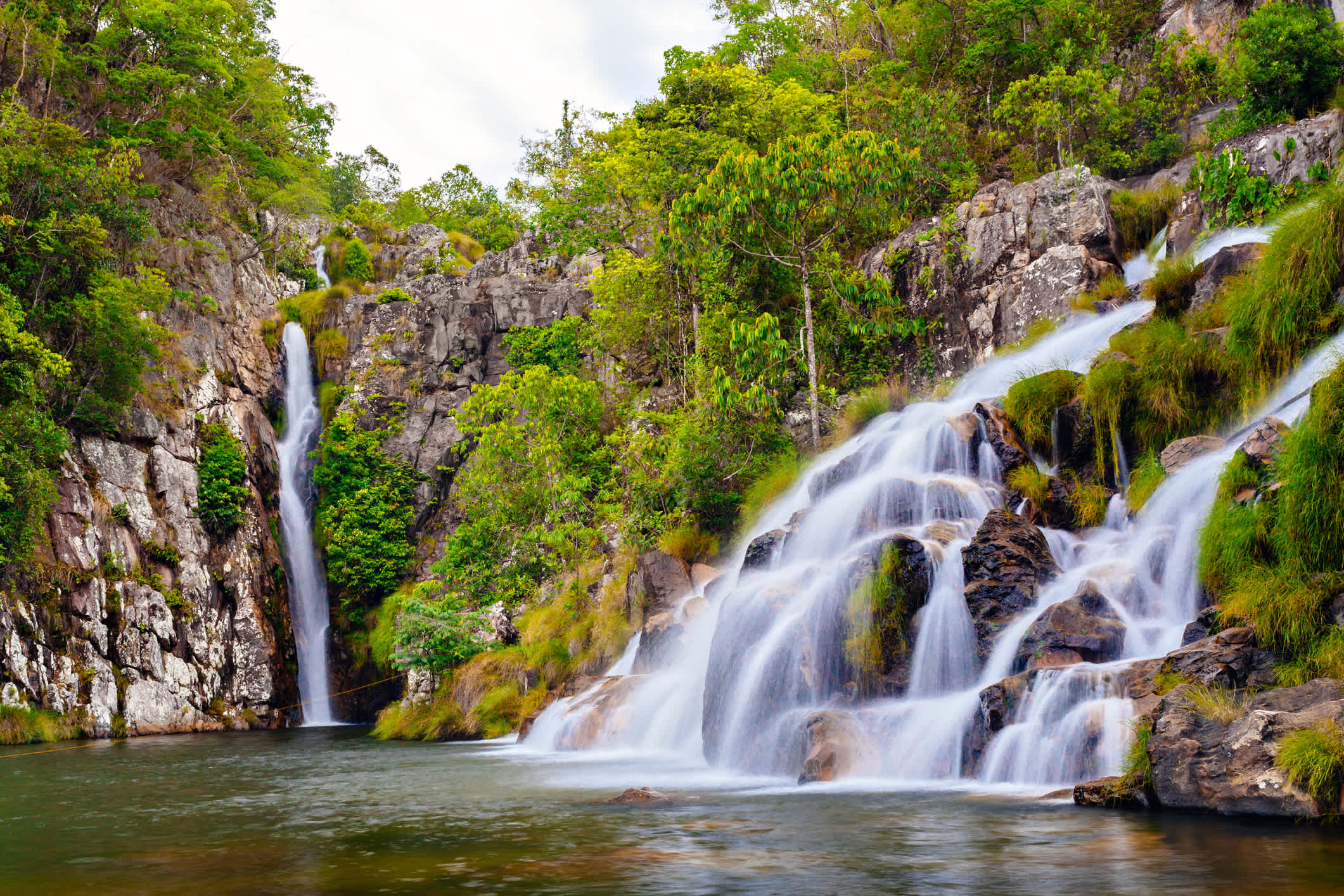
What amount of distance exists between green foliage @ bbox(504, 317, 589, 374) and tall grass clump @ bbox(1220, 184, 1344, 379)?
21.7 m

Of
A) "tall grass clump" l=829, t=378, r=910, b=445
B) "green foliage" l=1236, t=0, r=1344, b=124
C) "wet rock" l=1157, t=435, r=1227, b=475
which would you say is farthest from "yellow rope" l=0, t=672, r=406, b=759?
"green foliage" l=1236, t=0, r=1344, b=124

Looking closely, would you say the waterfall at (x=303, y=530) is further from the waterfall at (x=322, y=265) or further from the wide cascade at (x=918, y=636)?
the wide cascade at (x=918, y=636)

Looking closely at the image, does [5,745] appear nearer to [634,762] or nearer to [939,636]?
[634,762]

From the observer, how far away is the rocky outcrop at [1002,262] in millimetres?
21469

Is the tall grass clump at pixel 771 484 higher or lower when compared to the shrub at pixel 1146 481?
higher

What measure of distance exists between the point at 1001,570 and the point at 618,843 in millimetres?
6460

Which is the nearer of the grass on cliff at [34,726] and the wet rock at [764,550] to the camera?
the wet rock at [764,550]

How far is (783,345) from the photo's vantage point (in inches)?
832

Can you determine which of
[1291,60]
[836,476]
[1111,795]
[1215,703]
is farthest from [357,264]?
[1215,703]

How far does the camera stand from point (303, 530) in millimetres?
30703

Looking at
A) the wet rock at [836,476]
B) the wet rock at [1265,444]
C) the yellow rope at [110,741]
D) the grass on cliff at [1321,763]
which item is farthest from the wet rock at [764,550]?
the yellow rope at [110,741]

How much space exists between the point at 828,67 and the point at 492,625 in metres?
26.3

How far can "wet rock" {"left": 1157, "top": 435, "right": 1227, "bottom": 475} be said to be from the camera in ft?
40.9

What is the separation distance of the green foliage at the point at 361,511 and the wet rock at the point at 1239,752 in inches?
996
